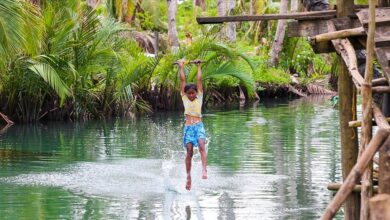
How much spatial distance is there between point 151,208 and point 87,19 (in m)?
14.6

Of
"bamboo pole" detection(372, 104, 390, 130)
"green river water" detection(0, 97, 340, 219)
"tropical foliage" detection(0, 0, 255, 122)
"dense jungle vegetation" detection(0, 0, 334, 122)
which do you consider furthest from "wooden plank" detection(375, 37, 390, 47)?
"tropical foliage" detection(0, 0, 255, 122)

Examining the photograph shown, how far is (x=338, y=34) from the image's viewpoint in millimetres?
9469

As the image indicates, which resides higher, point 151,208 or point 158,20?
point 158,20

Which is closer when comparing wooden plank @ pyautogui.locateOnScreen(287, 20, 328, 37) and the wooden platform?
the wooden platform

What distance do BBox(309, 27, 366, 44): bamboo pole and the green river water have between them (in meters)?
2.96

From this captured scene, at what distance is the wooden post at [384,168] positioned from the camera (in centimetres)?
770

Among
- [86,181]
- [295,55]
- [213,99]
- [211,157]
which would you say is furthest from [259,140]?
[295,55]

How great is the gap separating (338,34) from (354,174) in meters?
2.71

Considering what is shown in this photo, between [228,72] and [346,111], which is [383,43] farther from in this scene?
[228,72]

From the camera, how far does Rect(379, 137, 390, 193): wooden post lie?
303 inches

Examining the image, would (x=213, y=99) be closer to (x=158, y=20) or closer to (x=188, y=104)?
(x=158, y=20)

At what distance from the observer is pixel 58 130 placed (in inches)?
998

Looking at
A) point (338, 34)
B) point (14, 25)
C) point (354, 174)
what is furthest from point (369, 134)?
point (14, 25)

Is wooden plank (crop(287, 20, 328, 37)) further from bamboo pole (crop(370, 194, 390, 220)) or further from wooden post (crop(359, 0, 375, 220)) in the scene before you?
bamboo pole (crop(370, 194, 390, 220))
